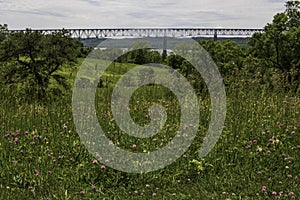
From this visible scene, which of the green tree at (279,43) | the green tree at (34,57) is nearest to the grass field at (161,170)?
the green tree at (279,43)

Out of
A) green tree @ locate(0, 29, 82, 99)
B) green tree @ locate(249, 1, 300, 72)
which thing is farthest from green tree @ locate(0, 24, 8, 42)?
green tree @ locate(249, 1, 300, 72)

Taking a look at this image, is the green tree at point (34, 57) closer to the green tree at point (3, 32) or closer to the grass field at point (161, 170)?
the green tree at point (3, 32)

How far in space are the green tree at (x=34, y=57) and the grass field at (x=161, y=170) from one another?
38.2ft

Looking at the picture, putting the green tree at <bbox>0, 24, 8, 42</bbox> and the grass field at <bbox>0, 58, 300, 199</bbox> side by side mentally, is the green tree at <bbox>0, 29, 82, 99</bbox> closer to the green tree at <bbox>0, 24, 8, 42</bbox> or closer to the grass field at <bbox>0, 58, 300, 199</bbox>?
the green tree at <bbox>0, 24, 8, 42</bbox>

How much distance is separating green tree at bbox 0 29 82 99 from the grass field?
11.6 meters

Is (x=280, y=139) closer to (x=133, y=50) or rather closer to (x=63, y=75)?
(x=133, y=50)

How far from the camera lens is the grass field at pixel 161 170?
14.8 ft

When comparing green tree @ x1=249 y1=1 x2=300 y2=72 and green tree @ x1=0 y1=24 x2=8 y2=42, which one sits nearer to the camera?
green tree @ x1=249 y1=1 x2=300 y2=72

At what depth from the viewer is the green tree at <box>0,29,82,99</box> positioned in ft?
60.2

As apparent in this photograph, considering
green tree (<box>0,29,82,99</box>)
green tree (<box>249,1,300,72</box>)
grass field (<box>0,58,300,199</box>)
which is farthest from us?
green tree (<box>0,29,82,99</box>)

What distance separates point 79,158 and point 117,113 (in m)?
1.72

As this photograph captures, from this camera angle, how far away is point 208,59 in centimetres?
1420

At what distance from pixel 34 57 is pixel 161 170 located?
50.9ft

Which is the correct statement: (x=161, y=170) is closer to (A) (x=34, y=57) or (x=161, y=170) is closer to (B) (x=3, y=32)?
(A) (x=34, y=57)
